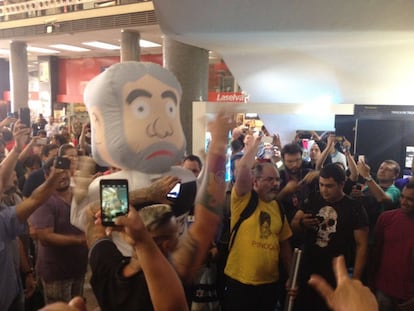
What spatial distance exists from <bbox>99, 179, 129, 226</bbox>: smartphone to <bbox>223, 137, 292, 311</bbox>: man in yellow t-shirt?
108 cm

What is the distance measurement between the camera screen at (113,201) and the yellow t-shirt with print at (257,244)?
1.11 m

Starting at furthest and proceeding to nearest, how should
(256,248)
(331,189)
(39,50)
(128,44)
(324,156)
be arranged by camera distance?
(39,50) → (128,44) → (324,156) → (331,189) → (256,248)

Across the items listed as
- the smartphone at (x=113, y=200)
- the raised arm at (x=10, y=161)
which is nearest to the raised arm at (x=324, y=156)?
the raised arm at (x=10, y=161)

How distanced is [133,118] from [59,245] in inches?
40.6

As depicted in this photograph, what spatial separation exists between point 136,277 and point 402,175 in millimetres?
3955

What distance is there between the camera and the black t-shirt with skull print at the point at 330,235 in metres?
2.55

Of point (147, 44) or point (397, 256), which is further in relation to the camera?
point (147, 44)

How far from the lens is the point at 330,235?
101 inches

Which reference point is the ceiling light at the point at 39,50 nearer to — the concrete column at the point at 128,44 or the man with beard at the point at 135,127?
the concrete column at the point at 128,44

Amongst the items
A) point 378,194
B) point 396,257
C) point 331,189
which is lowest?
point 396,257

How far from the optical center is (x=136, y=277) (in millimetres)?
1269

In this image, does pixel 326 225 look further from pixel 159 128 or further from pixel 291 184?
pixel 159 128

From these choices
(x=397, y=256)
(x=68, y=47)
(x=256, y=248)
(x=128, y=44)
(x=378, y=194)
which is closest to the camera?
(x=256, y=248)

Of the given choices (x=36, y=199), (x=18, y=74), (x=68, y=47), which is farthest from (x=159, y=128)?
(x=68, y=47)
